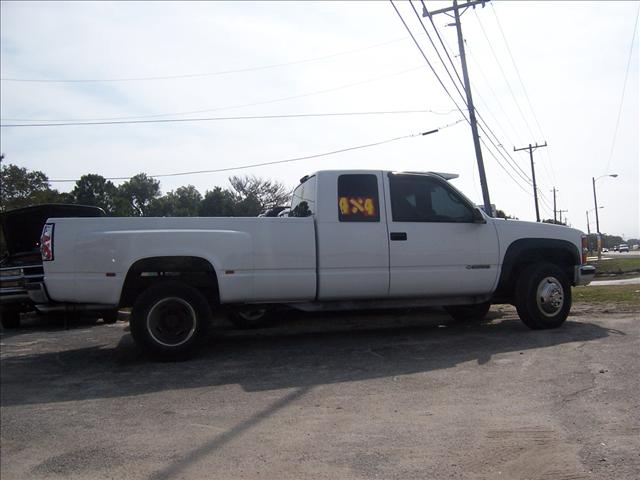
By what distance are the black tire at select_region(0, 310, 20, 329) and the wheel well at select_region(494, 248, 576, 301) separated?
28.1ft

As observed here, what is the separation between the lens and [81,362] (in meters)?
6.52

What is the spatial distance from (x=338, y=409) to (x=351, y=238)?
2585 millimetres

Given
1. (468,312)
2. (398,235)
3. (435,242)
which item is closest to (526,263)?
(468,312)

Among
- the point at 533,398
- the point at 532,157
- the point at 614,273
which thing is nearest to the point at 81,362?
the point at 533,398

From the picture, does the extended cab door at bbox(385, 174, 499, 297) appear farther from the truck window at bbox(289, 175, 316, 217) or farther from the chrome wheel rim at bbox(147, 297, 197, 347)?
the chrome wheel rim at bbox(147, 297, 197, 347)

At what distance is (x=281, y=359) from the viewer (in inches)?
250

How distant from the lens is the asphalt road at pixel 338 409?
3.54 metres

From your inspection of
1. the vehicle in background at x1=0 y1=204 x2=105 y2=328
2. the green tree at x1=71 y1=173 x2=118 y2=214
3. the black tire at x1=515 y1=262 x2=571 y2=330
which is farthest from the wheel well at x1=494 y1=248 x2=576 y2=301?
the green tree at x1=71 y1=173 x2=118 y2=214

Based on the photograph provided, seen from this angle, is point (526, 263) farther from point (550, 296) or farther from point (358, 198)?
point (358, 198)

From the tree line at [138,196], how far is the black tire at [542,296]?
61.9 feet

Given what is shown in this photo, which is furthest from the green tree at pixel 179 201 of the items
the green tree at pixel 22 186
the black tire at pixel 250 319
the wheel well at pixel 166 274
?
the wheel well at pixel 166 274

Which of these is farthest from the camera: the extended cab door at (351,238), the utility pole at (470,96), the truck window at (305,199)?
the utility pole at (470,96)

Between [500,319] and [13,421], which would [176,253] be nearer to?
[13,421]

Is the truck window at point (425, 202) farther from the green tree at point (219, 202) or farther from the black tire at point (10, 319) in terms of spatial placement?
the green tree at point (219, 202)
